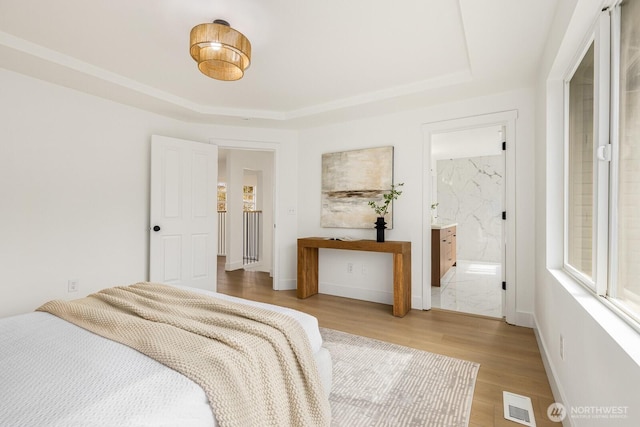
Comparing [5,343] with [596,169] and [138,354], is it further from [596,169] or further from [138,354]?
[596,169]

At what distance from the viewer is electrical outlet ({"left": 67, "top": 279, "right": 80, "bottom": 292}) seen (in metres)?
3.05

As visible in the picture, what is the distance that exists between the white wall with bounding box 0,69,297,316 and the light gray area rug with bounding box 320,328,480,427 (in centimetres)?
260

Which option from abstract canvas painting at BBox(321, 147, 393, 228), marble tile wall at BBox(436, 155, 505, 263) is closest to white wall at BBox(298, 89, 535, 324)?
abstract canvas painting at BBox(321, 147, 393, 228)

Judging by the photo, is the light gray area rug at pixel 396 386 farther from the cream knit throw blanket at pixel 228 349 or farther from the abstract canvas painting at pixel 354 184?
the abstract canvas painting at pixel 354 184

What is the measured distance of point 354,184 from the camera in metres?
4.05

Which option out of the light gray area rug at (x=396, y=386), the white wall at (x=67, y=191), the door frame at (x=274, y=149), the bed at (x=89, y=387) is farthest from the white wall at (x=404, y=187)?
the bed at (x=89, y=387)

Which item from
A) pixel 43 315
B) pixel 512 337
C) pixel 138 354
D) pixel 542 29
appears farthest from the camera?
pixel 512 337

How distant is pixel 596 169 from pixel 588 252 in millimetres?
463

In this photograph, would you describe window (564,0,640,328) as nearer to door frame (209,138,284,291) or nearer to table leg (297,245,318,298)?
table leg (297,245,318,298)

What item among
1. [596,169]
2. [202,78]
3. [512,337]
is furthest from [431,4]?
[512,337]

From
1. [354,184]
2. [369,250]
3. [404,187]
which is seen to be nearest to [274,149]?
[354,184]

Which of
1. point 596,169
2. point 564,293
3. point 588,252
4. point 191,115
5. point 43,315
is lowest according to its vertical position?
point 43,315

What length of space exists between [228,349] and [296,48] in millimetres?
2306

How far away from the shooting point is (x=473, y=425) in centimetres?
162
